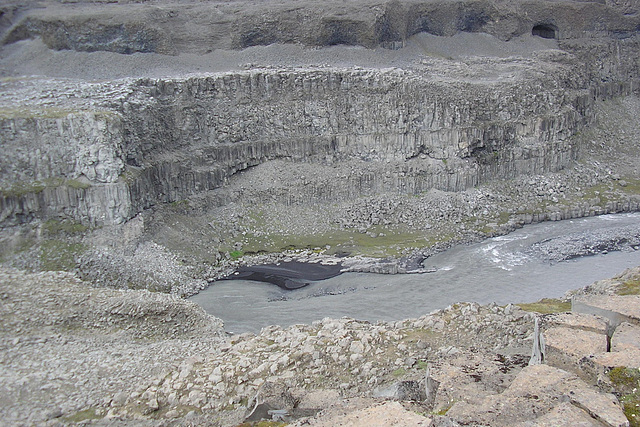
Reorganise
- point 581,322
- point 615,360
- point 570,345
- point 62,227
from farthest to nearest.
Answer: point 62,227 < point 581,322 < point 570,345 < point 615,360

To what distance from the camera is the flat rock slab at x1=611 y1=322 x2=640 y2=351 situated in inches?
639

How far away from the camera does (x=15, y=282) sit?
30250 millimetres

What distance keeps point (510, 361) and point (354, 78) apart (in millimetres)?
34712

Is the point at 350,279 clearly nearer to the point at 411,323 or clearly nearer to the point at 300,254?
the point at 300,254

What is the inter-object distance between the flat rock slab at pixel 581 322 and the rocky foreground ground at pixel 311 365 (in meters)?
0.05

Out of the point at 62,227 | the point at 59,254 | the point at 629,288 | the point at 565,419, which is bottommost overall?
the point at 59,254

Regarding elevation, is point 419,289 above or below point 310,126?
below

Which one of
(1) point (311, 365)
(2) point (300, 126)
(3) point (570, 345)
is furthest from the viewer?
(2) point (300, 126)

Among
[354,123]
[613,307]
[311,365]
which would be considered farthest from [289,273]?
[613,307]

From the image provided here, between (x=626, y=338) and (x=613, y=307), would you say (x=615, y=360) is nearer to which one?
(x=626, y=338)

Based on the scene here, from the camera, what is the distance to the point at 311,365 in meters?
20.9

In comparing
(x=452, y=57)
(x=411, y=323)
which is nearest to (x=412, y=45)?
(x=452, y=57)

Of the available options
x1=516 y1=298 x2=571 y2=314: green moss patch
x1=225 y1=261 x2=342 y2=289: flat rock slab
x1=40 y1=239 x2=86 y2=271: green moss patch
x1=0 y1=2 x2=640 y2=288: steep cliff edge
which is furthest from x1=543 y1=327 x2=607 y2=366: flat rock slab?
x1=40 y1=239 x2=86 y2=271: green moss patch

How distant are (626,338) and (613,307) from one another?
8.08 ft
